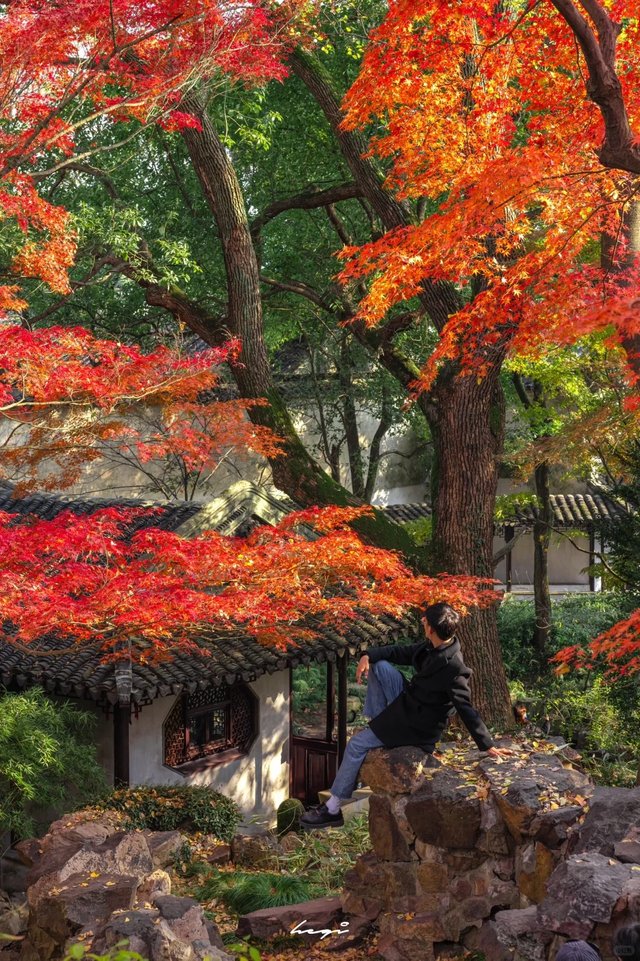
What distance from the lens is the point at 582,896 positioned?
5.57 metres

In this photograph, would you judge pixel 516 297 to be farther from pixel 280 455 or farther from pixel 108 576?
pixel 108 576

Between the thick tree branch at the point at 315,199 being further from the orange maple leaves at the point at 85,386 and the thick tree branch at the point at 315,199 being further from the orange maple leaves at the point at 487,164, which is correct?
the orange maple leaves at the point at 85,386

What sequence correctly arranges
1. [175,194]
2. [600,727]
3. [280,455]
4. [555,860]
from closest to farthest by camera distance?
1. [555,860]
2. [280,455]
3. [600,727]
4. [175,194]

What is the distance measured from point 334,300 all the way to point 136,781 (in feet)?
30.0

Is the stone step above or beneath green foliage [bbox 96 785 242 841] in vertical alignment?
beneath

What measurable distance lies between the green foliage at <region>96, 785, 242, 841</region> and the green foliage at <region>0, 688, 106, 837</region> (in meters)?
0.38

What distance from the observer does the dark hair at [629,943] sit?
418 cm

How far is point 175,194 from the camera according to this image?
19531 millimetres

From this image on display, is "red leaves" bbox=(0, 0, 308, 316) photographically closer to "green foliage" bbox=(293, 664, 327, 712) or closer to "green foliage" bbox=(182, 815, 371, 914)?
"green foliage" bbox=(182, 815, 371, 914)

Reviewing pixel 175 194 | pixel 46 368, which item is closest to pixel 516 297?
pixel 46 368

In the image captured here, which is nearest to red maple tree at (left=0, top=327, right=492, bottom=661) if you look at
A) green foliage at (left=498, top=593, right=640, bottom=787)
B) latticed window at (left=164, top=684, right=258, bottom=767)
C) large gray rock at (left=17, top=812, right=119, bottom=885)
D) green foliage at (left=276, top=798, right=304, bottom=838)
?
latticed window at (left=164, top=684, right=258, bottom=767)

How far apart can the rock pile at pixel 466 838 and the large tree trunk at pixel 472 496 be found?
15.8 feet

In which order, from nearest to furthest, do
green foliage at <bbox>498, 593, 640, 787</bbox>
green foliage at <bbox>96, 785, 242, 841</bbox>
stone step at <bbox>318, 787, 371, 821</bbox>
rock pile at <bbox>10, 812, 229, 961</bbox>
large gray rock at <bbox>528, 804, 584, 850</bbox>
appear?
rock pile at <bbox>10, 812, 229, 961</bbox> < large gray rock at <bbox>528, 804, 584, 850</bbox> < green foliage at <bbox>96, 785, 242, 841</bbox> < stone step at <bbox>318, 787, 371, 821</bbox> < green foliage at <bbox>498, 593, 640, 787</bbox>

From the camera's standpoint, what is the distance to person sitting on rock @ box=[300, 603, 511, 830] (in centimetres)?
736
